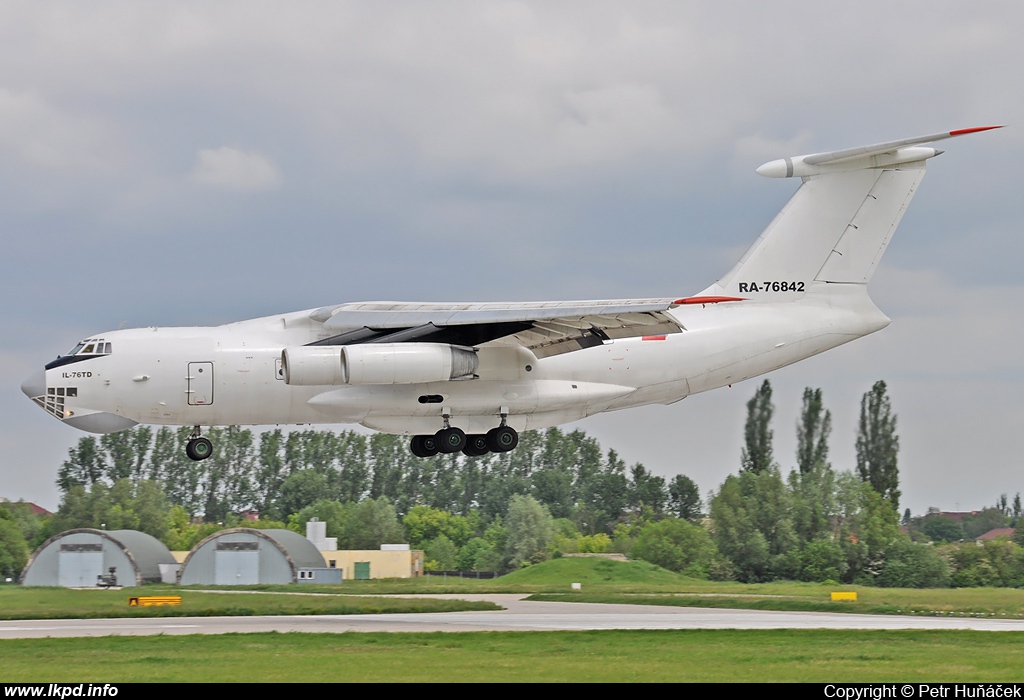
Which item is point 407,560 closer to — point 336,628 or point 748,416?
point 748,416

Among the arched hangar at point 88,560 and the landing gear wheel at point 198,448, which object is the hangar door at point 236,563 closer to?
the arched hangar at point 88,560

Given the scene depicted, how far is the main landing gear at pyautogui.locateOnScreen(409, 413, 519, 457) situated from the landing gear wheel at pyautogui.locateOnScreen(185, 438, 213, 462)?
331 centimetres

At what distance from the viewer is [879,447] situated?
47.1 m

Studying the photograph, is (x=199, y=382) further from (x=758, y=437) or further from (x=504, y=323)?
(x=758, y=437)

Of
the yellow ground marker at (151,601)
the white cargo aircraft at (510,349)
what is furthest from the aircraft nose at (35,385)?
the yellow ground marker at (151,601)

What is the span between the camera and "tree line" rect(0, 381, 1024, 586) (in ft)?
121

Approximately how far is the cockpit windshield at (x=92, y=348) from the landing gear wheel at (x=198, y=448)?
74.6 inches

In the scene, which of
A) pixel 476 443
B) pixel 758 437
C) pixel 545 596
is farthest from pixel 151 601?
pixel 758 437

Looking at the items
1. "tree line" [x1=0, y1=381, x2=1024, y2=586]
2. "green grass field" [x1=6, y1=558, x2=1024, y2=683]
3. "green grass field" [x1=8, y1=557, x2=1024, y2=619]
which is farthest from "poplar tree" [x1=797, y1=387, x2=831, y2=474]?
"green grass field" [x1=6, y1=558, x2=1024, y2=683]

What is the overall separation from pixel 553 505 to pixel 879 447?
13.8 meters

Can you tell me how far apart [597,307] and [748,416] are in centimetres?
3081

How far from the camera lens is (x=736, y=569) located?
121 feet

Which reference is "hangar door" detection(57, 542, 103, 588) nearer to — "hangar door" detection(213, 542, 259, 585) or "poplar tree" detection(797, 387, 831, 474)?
"hangar door" detection(213, 542, 259, 585)
